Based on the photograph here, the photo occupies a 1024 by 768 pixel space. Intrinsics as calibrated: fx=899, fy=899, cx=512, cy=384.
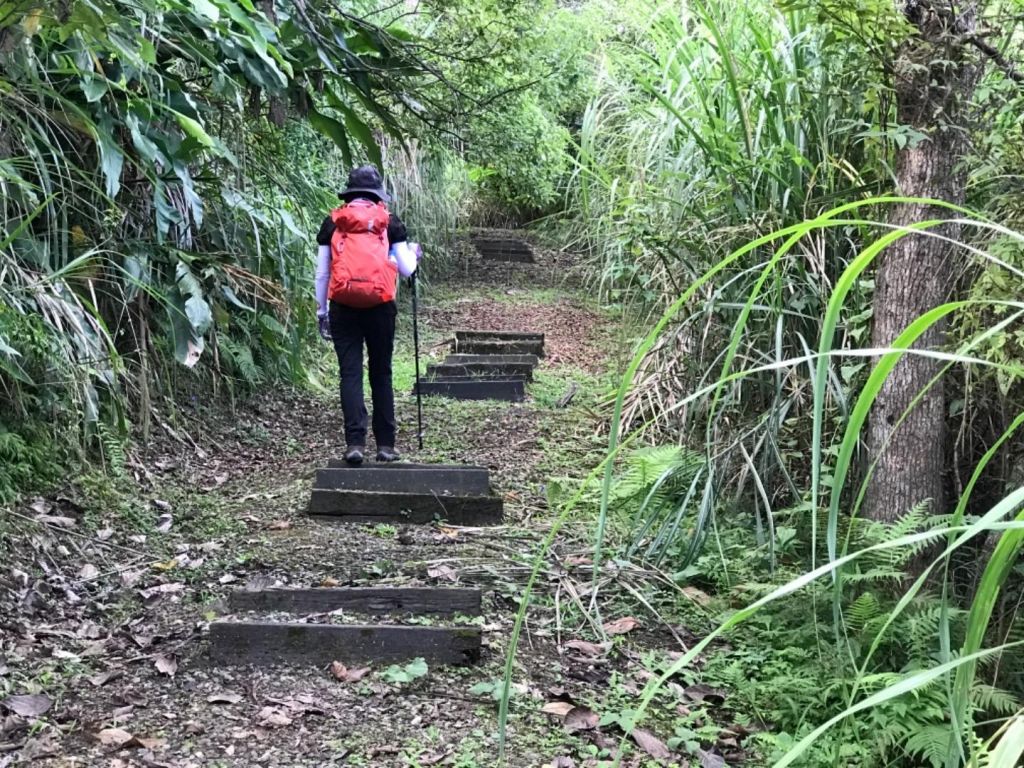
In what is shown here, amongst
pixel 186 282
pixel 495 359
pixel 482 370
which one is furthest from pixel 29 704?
pixel 495 359

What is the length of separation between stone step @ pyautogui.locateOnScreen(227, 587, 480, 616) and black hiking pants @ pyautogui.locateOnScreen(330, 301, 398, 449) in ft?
5.36

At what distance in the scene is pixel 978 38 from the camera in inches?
96.3

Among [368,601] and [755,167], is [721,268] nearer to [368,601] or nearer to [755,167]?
[368,601]

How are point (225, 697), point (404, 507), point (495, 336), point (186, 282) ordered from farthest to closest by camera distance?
point (495, 336), point (186, 282), point (404, 507), point (225, 697)

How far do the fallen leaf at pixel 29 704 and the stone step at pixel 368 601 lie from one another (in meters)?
0.60

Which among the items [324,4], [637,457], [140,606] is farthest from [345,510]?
[324,4]

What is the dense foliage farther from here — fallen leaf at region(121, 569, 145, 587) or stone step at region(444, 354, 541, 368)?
stone step at region(444, 354, 541, 368)

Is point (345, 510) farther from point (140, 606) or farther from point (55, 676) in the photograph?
point (55, 676)

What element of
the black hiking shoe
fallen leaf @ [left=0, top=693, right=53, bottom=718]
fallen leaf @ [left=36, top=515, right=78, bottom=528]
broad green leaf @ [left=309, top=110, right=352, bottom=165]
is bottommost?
fallen leaf @ [left=0, top=693, right=53, bottom=718]

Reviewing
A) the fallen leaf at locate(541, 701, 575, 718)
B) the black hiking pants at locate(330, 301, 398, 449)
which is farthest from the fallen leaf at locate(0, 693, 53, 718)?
the black hiking pants at locate(330, 301, 398, 449)

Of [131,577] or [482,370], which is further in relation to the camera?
[482,370]

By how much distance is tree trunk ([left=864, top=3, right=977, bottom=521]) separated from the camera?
2574mm

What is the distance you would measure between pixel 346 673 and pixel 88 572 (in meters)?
1.22

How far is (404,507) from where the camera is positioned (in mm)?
3756
